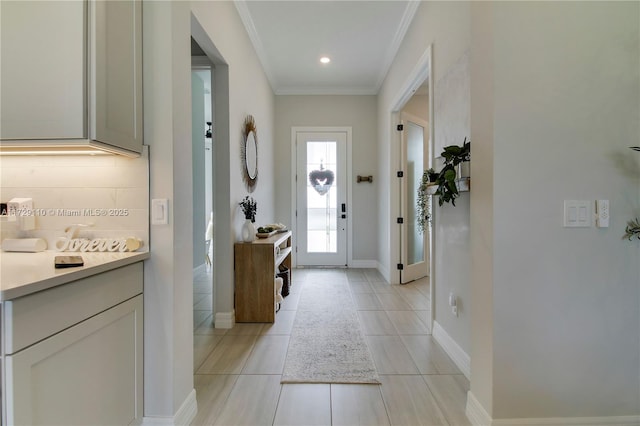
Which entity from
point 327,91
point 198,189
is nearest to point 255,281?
point 198,189

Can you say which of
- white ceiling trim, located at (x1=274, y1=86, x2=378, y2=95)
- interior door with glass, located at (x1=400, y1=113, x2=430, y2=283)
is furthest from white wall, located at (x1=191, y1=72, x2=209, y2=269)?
interior door with glass, located at (x1=400, y1=113, x2=430, y2=283)

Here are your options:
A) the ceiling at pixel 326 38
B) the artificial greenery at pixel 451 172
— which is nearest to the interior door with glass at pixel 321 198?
the ceiling at pixel 326 38

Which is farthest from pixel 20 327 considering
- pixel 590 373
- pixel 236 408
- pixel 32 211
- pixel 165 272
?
pixel 590 373

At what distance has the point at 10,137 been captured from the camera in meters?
1.21

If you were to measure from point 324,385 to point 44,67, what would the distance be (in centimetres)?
207

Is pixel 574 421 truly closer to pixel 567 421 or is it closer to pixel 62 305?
pixel 567 421

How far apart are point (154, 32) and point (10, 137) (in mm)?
736

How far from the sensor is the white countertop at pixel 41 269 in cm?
92

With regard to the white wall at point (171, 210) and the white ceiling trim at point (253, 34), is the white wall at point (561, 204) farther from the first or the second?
the white ceiling trim at point (253, 34)

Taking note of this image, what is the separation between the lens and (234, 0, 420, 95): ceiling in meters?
3.20

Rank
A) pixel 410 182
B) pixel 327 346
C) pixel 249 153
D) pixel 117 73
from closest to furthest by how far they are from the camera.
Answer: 1. pixel 117 73
2. pixel 327 346
3. pixel 249 153
4. pixel 410 182

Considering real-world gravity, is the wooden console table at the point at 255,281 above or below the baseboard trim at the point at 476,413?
above

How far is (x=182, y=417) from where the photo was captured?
1563 millimetres

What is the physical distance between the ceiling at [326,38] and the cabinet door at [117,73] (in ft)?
6.70
